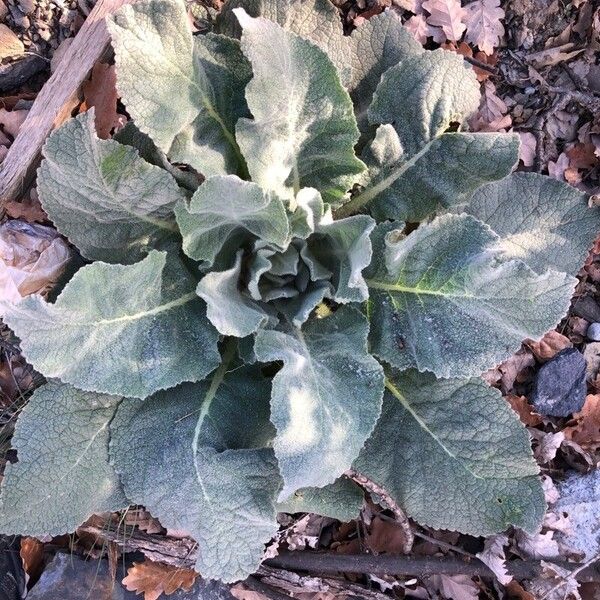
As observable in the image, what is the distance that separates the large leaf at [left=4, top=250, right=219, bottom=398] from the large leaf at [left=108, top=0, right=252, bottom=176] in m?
0.35

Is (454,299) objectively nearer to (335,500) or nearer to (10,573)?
(335,500)

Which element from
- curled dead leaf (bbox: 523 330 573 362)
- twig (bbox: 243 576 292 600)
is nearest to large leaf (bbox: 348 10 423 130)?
curled dead leaf (bbox: 523 330 573 362)

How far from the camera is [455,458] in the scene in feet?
7.30

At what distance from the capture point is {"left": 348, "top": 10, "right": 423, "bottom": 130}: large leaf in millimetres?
2295

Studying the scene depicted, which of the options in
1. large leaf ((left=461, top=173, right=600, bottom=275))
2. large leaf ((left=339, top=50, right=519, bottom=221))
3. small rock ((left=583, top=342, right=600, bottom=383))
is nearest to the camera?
large leaf ((left=339, top=50, right=519, bottom=221))

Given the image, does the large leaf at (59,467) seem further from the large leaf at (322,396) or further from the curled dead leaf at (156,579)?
the large leaf at (322,396)

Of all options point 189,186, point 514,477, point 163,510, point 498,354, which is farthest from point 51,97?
point 514,477

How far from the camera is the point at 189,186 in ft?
7.41

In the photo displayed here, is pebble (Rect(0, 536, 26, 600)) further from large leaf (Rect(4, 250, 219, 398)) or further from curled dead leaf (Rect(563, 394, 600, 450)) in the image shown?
curled dead leaf (Rect(563, 394, 600, 450))

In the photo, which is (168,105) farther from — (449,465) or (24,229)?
(449,465)

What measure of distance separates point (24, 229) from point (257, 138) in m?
0.90

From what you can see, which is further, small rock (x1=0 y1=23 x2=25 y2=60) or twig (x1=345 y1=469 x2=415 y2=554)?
small rock (x1=0 y1=23 x2=25 y2=60)

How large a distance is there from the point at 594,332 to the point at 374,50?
4.65ft

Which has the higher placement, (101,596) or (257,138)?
(257,138)
